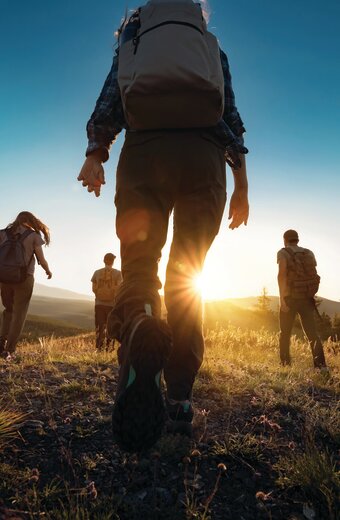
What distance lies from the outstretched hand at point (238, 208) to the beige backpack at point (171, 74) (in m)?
0.87

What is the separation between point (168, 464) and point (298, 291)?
571 cm

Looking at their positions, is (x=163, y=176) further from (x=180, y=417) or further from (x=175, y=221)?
(x=180, y=417)

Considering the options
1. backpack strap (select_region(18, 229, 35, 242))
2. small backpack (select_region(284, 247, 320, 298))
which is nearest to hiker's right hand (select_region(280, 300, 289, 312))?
small backpack (select_region(284, 247, 320, 298))

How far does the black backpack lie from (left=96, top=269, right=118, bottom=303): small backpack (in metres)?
3.81

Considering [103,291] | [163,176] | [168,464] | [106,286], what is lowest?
[168,464]

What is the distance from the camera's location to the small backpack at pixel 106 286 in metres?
9.76

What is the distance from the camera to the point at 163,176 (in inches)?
84.3

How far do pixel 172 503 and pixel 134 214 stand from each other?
4.80 feet

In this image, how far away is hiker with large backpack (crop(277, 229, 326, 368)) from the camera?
23.4 feet

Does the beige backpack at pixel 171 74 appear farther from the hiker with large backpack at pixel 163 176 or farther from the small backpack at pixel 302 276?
the small backpack at pixel 302 276

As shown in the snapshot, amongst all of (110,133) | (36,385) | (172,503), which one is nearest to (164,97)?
(110,133)

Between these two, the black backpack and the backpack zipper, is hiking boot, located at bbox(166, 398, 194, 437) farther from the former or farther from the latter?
the black backpack

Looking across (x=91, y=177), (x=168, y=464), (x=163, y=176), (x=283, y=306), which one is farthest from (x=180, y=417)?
(x=283, y=306)

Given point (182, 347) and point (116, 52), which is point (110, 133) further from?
point (182, 347)
